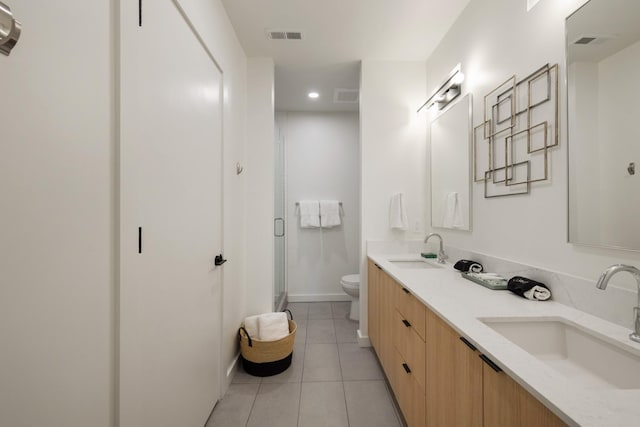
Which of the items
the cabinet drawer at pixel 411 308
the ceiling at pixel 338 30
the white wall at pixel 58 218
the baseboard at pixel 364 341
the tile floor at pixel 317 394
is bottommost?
the tile floor at pixel 317 394

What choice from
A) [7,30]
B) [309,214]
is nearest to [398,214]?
[309,214]

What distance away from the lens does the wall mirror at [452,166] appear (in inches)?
71.6

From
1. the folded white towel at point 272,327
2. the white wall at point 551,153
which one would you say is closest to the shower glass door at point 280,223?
the folded white towel at point 272,327

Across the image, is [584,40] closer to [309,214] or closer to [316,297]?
[309,214]

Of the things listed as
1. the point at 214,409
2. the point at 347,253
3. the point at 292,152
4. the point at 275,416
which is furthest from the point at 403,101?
the point at 214,409

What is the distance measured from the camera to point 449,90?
195 centimetres

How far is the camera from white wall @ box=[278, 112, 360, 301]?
364 cm

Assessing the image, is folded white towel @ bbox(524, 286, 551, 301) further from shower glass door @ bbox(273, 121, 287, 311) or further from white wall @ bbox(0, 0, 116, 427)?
shower glass door @ bbox(273, 121, 287, 311)

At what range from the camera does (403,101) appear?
8.06 ft

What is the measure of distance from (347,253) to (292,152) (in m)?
1.61

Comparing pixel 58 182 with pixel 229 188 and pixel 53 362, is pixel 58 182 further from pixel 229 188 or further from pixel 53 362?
pixel 229 188

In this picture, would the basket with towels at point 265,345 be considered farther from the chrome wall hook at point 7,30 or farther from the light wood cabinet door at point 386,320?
the chrome wall hook at point 7,30

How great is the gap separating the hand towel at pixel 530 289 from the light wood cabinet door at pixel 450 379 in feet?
1.40

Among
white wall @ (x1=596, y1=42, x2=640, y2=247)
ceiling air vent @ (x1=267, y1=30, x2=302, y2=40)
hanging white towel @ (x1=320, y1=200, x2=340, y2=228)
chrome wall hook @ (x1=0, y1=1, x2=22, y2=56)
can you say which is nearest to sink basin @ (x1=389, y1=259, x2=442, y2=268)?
white wall @ (x1=596, y1=42, x2=640, y2=247)
